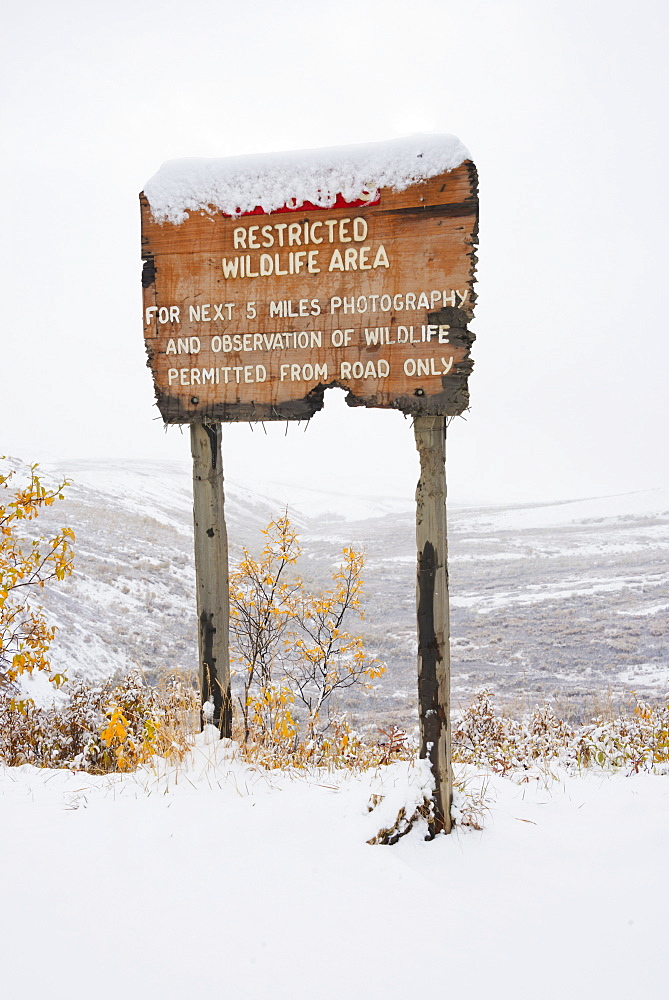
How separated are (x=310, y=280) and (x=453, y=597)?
55.3ft

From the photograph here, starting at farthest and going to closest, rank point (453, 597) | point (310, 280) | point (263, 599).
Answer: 1. point (453, 597)
2. point (263, 599)
3. point (310, 280)

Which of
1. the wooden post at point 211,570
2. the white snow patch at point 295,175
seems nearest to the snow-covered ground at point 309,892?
the wooden post at point 211,570

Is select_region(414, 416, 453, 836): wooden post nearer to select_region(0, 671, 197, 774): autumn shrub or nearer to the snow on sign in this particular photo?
the snow on sign

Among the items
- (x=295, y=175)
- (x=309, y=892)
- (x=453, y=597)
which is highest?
(x=295, y=175)

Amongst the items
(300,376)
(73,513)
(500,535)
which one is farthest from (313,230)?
(500,535)

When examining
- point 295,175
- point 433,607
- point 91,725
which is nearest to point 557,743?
point 433,607

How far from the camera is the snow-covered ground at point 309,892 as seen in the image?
7.53 ft

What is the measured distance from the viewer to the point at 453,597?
64.5 feet

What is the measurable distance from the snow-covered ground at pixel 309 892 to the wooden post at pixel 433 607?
27 centimetres

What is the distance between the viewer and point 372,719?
1022 cm

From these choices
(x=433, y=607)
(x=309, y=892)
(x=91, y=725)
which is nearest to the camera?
(x=309, y=892)

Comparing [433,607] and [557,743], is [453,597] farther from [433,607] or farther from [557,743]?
[433,607]

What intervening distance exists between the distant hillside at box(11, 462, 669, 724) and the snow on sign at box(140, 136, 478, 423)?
4.24 m

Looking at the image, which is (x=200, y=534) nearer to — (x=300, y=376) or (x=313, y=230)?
(x=300, y=376)
